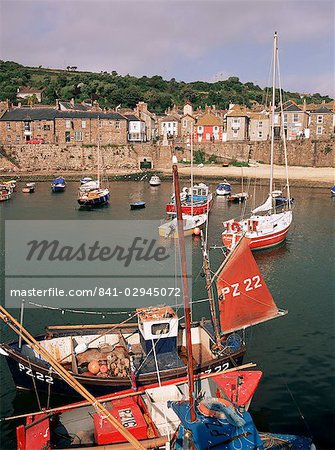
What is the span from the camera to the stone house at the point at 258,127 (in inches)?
3967

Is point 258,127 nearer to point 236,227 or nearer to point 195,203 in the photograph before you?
point 195,203

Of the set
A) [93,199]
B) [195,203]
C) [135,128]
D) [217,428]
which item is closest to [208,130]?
[135,128]

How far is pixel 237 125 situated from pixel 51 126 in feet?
131

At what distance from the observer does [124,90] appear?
5261 inches

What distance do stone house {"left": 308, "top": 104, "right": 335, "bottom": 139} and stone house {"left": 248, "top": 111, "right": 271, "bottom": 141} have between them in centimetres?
928

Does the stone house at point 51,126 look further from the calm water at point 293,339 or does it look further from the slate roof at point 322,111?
the calm water at point 293,339

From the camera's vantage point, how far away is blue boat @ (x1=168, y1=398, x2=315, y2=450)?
38.9 feet

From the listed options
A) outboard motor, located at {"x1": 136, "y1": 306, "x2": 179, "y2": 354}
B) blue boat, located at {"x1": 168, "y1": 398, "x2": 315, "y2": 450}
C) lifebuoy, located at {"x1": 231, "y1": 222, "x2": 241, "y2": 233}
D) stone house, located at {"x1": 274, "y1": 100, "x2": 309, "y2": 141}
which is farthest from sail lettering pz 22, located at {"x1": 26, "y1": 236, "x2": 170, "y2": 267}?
stone house, located at {"x1": 274, "y1": 100, "x2": 309, "y2": 141}

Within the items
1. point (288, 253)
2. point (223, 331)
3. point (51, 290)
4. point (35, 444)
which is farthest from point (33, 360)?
point (288, 253)

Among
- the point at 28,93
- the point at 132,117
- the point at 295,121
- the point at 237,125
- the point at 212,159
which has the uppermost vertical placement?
the point at 28,93

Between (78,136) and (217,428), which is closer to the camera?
(217,428)

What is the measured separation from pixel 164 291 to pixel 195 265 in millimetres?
5809

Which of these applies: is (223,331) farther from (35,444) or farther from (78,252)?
(78,252)

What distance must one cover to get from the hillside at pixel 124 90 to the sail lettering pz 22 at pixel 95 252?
9006 centimetres
